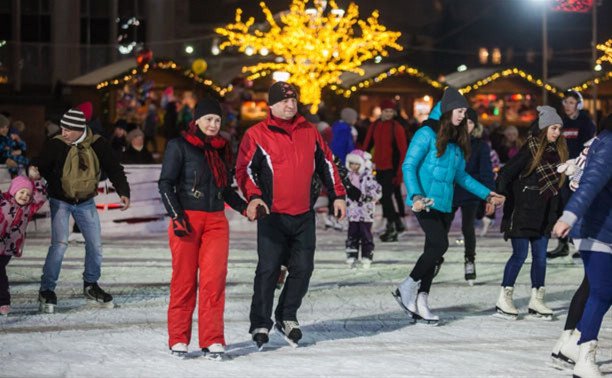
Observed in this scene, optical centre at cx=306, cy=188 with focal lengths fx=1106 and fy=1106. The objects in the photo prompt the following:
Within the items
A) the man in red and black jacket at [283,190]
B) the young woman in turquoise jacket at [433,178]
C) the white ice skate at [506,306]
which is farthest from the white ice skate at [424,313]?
the man in red and black jacket at [283,190]

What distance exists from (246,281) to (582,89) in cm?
2783

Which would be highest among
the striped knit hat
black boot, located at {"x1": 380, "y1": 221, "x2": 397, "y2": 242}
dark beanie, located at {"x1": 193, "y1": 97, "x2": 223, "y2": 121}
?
dark beanie, located at {"x1": 193, "y1": 97, "x2": 223, "y2": 121}

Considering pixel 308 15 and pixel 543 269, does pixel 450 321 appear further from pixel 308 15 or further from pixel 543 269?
Result: pixel 308 15

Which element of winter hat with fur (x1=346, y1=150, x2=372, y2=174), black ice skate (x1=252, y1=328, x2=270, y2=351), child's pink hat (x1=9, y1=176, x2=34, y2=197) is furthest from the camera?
winter hat with fur (x1=346, y1=150, x2=372, y2=174)

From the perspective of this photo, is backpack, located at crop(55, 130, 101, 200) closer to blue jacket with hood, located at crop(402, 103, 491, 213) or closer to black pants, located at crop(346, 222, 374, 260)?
blue jacket with hood, located at crop(402, 103, 491, 213)

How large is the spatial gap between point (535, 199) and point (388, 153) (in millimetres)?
6349

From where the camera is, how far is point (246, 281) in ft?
35.1

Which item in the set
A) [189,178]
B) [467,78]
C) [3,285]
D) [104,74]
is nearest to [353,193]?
[189,178]

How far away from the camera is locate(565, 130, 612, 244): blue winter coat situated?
578cm

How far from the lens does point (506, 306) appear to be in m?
8.45

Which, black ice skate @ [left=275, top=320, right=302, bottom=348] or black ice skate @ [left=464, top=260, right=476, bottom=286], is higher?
black ice skate @ [left=275, top=320, right=302, bottom=348]

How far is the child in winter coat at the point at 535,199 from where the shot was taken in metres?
8.47

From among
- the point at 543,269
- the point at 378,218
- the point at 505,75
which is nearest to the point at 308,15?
the point at 505,75

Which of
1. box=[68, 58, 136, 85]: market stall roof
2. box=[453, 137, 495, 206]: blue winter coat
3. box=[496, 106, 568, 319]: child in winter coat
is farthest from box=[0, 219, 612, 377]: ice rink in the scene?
box=[68, 58, 136, 85]: market stall roof
